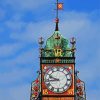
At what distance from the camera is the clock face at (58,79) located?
35281 millimetres

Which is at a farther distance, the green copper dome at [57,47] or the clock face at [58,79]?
the green copper dome at [57,47]

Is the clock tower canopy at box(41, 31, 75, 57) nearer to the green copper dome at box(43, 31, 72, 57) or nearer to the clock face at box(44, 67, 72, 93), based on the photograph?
the green copper dome at box(43, 31, 72, 57)

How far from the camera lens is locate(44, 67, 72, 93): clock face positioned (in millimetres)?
35281

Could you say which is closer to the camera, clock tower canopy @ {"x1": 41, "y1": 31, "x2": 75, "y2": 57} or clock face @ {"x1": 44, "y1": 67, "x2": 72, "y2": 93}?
clock face @ {"x1": 44, "y1": 67, "x2": 72, "y2": 93}

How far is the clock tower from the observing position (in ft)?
115

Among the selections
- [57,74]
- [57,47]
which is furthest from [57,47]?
[57,74]

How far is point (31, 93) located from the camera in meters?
36.5

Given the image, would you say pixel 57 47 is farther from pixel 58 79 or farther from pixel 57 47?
pixel 58 79

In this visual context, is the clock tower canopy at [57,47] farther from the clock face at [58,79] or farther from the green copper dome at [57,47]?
the clock face at [58,79]

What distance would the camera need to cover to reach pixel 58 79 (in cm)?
3550

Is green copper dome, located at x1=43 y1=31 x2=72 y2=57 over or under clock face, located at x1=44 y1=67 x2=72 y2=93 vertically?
over

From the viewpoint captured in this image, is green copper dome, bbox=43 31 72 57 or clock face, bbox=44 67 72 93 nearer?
clock face, bbox=44 67 72 93

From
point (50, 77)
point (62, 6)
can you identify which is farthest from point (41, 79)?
point (62, 6)

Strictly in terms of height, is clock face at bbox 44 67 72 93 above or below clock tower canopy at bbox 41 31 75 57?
below
